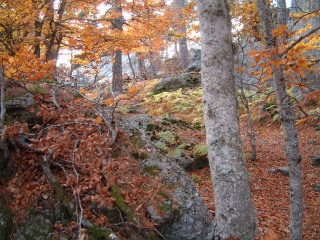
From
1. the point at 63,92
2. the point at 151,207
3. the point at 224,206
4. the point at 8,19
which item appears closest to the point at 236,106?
the point at 224,206

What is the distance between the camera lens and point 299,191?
385 cm

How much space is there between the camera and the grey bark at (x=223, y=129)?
2430mm

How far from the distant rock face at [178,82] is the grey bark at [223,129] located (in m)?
12.4

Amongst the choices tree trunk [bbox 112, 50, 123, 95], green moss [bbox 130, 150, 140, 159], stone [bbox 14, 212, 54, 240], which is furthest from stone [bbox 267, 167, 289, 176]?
tree trunk [bbox 112, 50, 123, 95]

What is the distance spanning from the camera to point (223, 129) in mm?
2482

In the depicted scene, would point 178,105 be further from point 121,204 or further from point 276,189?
point 121,204

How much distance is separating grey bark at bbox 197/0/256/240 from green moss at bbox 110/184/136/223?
3.67 ft

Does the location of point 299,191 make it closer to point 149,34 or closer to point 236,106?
point 236,106

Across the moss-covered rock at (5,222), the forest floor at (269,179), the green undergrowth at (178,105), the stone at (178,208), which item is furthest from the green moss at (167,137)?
the moss-covered rock at (5,222)

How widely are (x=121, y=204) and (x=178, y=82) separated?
495 inches

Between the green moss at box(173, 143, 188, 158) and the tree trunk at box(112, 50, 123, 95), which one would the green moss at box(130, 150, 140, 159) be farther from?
the tree trunk at box(112, 50, 123, 95)

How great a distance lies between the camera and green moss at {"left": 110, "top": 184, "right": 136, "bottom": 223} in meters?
3.21

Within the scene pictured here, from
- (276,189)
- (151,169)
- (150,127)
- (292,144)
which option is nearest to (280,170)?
(276,189)

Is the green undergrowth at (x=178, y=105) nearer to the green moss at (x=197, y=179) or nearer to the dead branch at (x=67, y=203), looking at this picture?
the green moss at (x=197, y=179)
